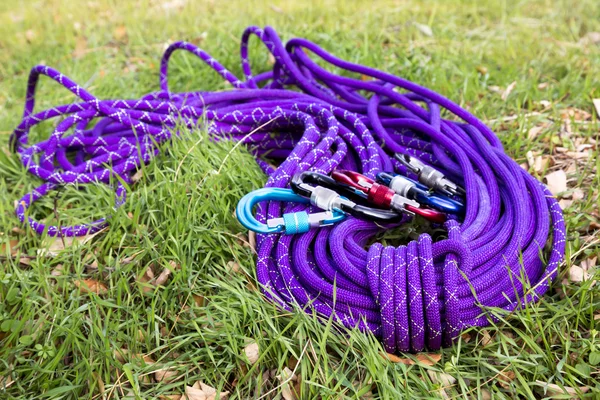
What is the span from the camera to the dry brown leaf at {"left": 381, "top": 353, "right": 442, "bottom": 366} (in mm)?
1623

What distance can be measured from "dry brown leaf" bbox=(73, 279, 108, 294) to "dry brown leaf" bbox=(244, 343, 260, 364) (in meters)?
0.58

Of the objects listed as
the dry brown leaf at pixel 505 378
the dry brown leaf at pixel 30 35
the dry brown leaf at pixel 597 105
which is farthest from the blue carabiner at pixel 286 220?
the dry brown leaf at pixel 30 35

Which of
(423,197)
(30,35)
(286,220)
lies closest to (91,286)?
(286,220)

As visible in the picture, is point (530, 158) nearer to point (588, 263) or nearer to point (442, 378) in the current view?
point (588, 263)

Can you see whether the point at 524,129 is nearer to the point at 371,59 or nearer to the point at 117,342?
the point at 371,59

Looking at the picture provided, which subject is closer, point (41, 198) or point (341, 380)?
point (341, 380)

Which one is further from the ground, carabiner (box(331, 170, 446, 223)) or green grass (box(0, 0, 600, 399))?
carabiner (box(331, 170, 446, 223))

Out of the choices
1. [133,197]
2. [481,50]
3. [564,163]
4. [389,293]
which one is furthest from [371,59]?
[389,293]

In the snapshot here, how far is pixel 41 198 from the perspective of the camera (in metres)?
2.32

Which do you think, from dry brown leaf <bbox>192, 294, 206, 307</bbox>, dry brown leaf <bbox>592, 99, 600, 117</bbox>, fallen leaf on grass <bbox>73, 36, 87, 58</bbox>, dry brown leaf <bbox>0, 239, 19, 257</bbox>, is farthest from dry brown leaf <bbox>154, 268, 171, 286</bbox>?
fallen leaf on grass <bbox>73, 36, 87, 58</bbox>

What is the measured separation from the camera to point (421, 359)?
1639 mm

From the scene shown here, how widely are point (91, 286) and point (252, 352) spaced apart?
0.68 meters

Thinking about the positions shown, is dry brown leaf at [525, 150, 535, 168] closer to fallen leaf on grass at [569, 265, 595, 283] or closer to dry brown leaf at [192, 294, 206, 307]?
fallen leaf on grass at [569, 265, 595, 283]

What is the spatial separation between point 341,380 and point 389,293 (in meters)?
0.28
